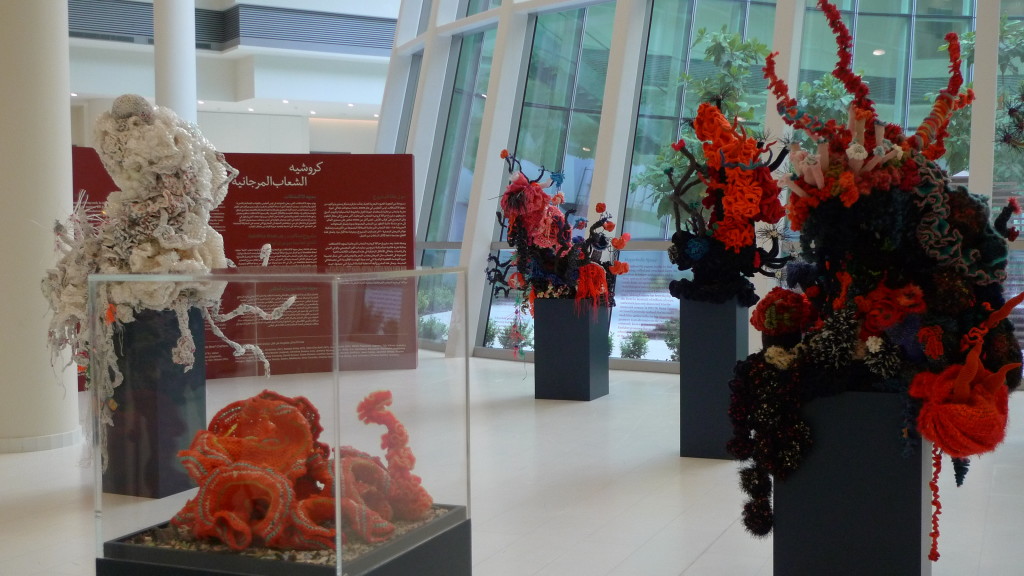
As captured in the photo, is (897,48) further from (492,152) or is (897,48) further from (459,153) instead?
(459,153)

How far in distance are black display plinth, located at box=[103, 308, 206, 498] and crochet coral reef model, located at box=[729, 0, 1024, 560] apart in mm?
1839

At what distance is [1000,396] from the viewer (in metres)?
2.98

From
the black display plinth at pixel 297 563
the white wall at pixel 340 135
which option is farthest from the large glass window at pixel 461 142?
the black display plinth at pixel 297 563

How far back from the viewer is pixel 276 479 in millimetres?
1975

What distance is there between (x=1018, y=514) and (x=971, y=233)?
6.00 feet

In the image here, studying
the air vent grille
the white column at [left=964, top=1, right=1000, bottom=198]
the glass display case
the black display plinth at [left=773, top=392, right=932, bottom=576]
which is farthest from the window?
the glass display case

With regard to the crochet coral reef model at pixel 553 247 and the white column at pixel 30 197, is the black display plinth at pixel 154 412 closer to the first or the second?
the white column at pixel 30 197

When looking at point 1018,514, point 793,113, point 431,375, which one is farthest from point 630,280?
point 431,375

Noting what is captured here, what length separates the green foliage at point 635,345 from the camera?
31.7 ft

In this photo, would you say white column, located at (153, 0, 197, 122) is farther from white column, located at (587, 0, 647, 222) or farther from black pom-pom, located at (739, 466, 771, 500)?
black pom-pom, located at (739, 466, 771, 500)

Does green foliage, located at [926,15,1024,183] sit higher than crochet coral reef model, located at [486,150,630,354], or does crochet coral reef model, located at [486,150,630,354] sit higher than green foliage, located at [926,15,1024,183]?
green foliage, located at [926,15,1024,183]

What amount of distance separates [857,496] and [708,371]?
2.36m

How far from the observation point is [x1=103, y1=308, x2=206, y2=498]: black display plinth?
2066 millimetres

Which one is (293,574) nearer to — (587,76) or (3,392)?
(3,392)
